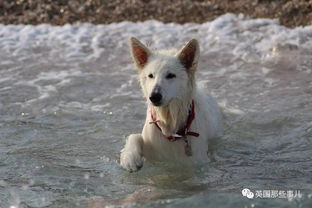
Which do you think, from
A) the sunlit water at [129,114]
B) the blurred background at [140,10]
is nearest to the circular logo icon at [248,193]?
the sunlit water at [129,114]

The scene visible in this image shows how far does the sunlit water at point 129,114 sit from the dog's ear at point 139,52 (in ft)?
3.41

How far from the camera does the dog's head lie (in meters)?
6.21

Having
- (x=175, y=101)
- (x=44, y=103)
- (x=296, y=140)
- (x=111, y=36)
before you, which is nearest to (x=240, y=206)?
(x=175, y=101)

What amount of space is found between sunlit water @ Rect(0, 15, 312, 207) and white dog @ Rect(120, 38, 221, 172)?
0.17 metres

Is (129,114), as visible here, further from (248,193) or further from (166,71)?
(248,193)

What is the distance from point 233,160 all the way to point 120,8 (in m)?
6.83

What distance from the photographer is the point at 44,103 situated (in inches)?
356

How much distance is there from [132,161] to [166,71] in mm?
917

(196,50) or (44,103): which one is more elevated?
(196,50)

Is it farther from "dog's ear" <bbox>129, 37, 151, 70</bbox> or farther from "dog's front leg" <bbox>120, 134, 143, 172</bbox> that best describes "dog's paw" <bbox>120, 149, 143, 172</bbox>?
"dog's ear" <bbox>129, 37, 151, 70</bbox>

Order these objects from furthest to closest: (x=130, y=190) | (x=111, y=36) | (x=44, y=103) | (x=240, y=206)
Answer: (x=111, y=36)
(x=44, y=103)
(x=130, y=190)
(x=240, y=206)

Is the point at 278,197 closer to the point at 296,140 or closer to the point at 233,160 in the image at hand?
the point at 233,160

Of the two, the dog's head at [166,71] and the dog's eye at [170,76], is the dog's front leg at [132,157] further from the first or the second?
the dog's eye at [170,76]

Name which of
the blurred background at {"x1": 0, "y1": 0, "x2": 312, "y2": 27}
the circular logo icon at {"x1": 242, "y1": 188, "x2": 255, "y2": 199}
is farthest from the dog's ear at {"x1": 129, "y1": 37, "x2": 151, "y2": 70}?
the blurred background at {"x1": 0, "y1": 0, "x2": 312, "y2": 27}
